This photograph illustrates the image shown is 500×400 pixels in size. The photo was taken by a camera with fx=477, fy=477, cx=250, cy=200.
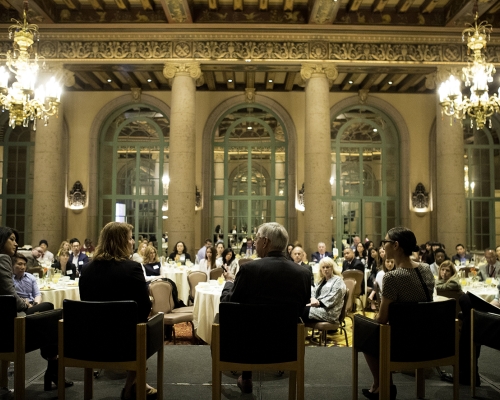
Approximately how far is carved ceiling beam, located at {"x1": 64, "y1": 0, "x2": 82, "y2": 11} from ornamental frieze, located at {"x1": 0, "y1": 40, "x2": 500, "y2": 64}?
32.3 inches

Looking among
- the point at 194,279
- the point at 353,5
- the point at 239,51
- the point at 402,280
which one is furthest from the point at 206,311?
the point at 353,5

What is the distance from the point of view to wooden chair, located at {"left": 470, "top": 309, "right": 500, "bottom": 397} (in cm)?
362

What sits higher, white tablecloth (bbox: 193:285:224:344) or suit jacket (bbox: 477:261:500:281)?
suit jacket (bbox: 477:261:500:281)

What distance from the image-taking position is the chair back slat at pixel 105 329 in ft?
10.5

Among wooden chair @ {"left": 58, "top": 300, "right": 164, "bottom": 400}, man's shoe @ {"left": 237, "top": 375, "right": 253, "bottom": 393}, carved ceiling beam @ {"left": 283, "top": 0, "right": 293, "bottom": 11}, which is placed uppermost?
carved ceiling beam @ {"left": 283, "top": 0, "right": 293, "bottom": 11}

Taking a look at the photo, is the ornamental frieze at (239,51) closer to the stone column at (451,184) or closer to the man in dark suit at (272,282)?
the stone column at (451,184)

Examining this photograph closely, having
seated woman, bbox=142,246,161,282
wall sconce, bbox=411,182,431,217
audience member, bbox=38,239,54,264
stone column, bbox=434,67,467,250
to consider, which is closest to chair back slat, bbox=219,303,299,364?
seated woman, bbox=142,246,161,282

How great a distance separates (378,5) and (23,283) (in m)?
10.1

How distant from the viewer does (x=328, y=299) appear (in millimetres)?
5852

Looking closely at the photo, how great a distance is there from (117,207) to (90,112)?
323cm

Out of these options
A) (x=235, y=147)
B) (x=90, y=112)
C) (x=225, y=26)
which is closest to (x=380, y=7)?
(x=225, y=26)

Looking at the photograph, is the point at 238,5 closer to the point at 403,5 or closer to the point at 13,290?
the point at 403,5

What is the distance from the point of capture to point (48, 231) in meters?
12.0

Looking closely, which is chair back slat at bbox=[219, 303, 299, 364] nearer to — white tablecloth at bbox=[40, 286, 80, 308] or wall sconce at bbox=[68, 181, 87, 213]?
white tablecloth at bbox=[40, 286, 80, 308]
